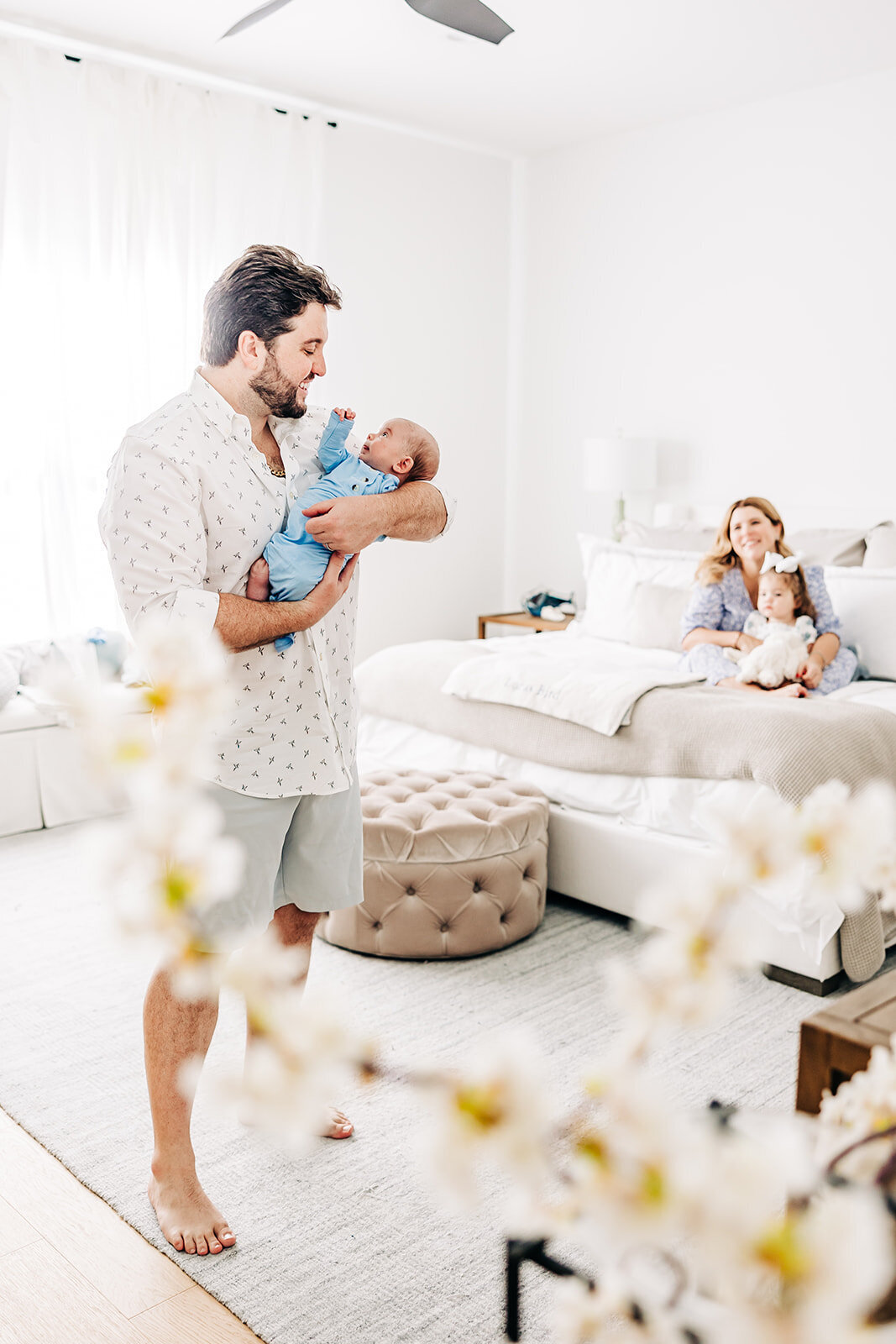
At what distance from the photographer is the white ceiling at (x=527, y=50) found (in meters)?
3.72

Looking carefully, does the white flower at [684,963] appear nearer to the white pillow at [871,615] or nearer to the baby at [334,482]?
the baby at [334,482]

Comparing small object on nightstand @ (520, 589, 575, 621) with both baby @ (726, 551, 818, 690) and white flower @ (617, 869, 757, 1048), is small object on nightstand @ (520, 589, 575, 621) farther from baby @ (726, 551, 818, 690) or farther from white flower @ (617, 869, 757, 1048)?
white flower @ (617, 869, 757, 1048)

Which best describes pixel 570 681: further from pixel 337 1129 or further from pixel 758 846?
pixel 758 846

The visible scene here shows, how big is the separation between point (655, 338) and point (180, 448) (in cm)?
387

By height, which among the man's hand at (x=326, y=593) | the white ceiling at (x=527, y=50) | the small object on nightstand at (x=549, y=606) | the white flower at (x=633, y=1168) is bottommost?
the small object on nightstand at (x=549, y=606)

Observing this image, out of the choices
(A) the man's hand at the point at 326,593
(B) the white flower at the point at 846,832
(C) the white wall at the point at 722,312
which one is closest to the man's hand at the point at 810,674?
(C) the white wall at the point at 722,312

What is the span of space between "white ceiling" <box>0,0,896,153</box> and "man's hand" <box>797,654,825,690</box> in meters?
2.18

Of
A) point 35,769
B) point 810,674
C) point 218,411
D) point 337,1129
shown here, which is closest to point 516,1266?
point 337,1129

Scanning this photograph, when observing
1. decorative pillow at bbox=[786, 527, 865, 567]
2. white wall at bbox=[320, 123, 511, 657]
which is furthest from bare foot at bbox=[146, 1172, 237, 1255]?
white wall at bbox=[320, 123, 511, 657]

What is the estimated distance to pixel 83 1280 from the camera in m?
1.72

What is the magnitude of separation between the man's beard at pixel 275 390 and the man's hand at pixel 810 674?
199 cm

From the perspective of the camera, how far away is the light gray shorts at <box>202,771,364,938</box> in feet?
5.83

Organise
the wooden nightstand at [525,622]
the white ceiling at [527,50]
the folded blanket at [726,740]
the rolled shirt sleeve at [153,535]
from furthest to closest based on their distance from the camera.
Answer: the wooden nightstand at [525,622], the white ceiling at [527,50], the folded blanket at [726,740], the rolled shirt sleeve at [153,535]

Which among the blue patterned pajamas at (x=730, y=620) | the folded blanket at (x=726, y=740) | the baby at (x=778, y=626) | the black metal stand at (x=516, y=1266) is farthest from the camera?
the blue patterned pajamas at (x=730, y=620)
